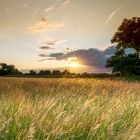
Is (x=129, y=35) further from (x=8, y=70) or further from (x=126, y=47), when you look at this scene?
(x=8, y=70)

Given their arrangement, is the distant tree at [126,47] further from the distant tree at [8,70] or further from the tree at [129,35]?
the distant tree at [8,70]

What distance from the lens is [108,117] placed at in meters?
5.99

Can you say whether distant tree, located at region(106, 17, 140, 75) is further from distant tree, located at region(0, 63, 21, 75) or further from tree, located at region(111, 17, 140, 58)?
distant tree, located at region(0, 63, 21, 75)

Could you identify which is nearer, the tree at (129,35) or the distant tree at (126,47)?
the distant tree at (126,47)

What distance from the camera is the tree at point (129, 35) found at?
160 ft

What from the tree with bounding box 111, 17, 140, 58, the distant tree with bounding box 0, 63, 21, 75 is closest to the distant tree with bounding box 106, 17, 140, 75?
the tree with bounding box 111, 17, 140, 58

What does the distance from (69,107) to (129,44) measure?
4286 cm

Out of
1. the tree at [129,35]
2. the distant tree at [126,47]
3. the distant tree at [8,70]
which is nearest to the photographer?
the distant tree at [126,47]

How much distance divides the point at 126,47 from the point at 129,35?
2.55 metres

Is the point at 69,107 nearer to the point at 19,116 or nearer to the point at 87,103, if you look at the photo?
the point at 87,103

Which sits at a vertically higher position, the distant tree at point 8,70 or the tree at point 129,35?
the tree at point 129,35

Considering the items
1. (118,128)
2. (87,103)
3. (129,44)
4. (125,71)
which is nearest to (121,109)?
(87,103)

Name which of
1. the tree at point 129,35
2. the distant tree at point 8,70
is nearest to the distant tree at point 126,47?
the tree at point 129,35

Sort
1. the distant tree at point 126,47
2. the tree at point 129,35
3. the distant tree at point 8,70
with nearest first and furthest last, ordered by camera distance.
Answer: the distant tree at point 126,47
the tree at point 129,35
the distant tree at point 8,70
